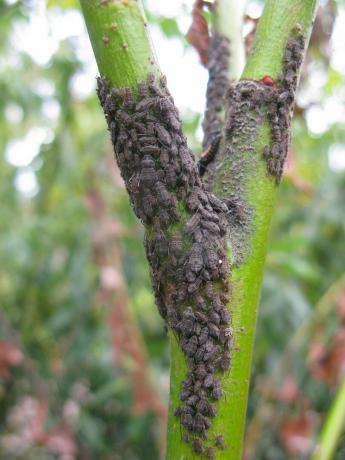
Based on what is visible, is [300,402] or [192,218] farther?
[300,402]

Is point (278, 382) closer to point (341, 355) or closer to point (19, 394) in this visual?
point (341, 355)

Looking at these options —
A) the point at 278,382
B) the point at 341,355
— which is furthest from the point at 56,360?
the point at 341,355

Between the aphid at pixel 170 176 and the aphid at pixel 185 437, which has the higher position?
the aphid at pixel 170 176

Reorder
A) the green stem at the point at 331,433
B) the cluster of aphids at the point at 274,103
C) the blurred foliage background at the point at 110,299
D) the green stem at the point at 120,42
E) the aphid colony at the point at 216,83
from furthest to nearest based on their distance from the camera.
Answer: the blurred foliage background at the point at 110,299 < the green stem at the point at 331,433 < the aphid colony at the point at 216,83 < the cluster of aphids at the point at 274,103 < the green stem at the point at 120,42

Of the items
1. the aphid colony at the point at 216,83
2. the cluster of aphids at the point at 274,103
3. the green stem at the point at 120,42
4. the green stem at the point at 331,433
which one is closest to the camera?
the green stem at the point at 120,42

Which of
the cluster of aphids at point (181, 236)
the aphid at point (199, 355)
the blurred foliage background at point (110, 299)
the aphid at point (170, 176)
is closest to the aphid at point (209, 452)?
the cluster of aphids at point (181, 236)

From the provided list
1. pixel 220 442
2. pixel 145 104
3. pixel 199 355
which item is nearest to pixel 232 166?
pixel 145 104

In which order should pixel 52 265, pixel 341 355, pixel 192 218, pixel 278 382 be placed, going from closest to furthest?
pixel 192 218
pixel 341 355
pixel 278 382
pixel 52 265

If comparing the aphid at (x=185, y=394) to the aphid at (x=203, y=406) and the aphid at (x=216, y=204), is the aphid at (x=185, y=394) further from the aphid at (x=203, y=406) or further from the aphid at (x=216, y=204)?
the aphid at (x=216, y=204)
